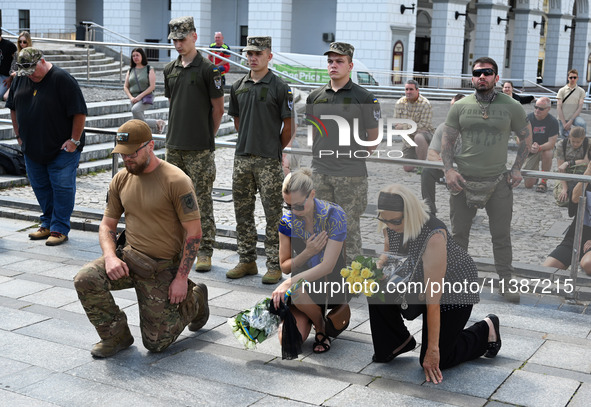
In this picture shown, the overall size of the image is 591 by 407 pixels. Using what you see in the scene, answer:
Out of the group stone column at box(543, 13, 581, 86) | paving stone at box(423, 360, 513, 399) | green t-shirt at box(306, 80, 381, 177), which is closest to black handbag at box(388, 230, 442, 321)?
paving stone at box(423, 360, 513, 399)

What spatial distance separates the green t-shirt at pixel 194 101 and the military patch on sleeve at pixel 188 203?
81.0 inches

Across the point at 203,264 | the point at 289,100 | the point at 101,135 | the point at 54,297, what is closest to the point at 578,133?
the point at 289,100

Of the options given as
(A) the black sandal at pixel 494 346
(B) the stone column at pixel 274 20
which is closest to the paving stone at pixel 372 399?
(A) the black sandal at pixel 494 346

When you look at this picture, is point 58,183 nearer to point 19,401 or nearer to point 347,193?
point 347,193

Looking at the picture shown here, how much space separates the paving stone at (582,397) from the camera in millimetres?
4699

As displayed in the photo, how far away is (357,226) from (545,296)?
1.90m

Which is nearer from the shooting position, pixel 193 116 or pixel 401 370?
pixel 401 370

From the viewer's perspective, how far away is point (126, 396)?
477 centimetres

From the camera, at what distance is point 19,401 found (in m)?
4.66

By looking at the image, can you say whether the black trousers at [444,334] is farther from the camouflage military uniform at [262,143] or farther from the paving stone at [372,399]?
the camouflage military uniform at [262,143]

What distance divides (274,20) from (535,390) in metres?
32.7

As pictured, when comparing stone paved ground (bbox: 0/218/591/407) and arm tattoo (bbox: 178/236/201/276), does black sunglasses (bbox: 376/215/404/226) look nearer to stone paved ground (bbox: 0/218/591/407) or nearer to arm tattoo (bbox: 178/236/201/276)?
stone paved ground (bbox: 0/218/591/407)

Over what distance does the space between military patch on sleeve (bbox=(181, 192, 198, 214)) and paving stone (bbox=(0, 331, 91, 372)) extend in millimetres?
1169

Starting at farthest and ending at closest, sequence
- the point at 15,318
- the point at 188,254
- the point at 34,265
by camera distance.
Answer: the point at 34,265 → the point at 15,318 → the point at 188,254
